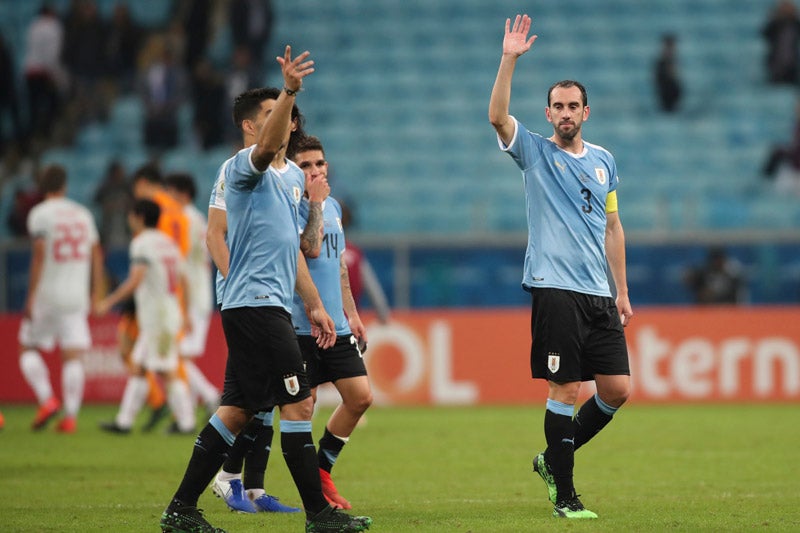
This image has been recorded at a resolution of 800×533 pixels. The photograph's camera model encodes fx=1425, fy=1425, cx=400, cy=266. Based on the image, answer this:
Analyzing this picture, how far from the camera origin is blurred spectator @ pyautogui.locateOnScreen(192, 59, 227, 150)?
910 inches

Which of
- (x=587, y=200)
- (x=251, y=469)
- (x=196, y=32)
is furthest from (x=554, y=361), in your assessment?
(x=196, y=32)

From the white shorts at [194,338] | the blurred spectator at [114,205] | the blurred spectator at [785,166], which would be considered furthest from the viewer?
the blurred spectator at [785,166]

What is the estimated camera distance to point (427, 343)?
1791 cm

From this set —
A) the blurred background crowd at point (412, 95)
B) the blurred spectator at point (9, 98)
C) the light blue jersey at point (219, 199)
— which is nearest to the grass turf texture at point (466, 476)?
the light blue jersey at point (219, 199)

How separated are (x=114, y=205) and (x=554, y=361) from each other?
13.0 m

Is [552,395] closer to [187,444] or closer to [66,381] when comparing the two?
[187,444]

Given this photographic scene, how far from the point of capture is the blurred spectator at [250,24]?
24.2 metres

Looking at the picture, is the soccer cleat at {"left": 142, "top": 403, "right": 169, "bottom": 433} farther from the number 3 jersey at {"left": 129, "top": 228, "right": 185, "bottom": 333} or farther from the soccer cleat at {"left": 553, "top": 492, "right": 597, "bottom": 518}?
the soccer cleat at {"left": 553, "top": 492, "right": 597, "bottom": 518}

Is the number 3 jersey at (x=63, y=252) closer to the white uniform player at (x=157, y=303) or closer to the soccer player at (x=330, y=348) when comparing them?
the white uniform player at (x=157, y=303)

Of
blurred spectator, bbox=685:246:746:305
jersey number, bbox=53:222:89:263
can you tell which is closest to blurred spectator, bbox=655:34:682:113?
blurred spectator, bbox=685:246:746:305

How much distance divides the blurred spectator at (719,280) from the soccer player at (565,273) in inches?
386

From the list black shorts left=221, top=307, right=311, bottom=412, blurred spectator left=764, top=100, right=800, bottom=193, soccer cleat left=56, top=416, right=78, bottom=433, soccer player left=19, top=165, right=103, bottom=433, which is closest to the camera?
black shorts left=221, top=307, right=311, bottom=412

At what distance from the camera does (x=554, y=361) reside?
311 inches

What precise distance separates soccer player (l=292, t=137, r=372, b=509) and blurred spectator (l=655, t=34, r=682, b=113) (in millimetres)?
15863
